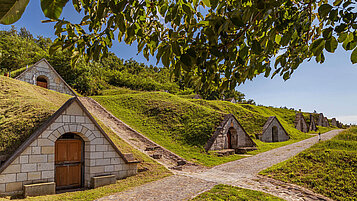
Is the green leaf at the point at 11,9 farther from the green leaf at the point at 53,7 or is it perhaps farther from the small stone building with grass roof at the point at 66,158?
the small stone building with grass roof at the point at 66,158

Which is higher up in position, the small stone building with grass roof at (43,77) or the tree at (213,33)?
the small stone building with grass roof at (43,77)

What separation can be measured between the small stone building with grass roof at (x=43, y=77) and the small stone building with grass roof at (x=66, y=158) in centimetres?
1387

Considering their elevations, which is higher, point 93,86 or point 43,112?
point 93,86

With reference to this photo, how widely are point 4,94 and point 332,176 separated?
1672 centimetres

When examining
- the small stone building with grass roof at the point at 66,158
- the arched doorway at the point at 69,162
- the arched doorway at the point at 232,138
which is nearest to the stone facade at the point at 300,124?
the arched doorway at the point at 232,138

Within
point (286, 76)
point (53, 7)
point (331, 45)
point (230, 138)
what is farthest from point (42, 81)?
point (331, 45)

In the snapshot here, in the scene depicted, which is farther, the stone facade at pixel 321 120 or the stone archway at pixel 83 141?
the stone facade at pixel 321 120

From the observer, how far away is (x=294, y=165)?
985cm

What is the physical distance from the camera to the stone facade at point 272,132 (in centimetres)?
2167

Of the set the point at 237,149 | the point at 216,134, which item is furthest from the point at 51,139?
the point at 237,149

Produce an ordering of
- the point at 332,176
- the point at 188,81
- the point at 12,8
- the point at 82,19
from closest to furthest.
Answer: the point at 12,8 < the point at 82,19 < the point at 188,81 < the point at 332,176

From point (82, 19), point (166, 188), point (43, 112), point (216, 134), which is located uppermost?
point (82, 19)

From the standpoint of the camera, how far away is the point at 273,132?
23.4 metres

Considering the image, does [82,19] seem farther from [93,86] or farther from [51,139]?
[93,86]
